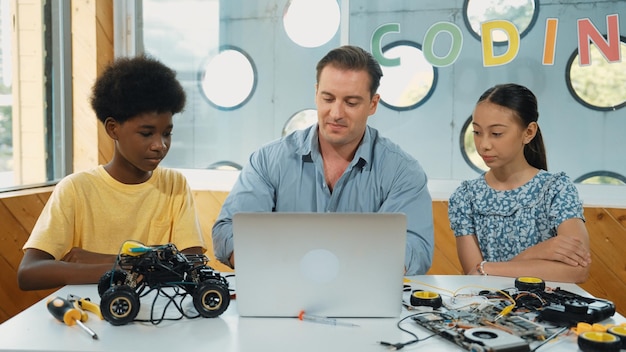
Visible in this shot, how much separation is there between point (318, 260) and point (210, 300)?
0.25 m

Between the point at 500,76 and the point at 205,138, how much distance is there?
1.54 metres

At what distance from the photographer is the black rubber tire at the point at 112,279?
1443 millimetres

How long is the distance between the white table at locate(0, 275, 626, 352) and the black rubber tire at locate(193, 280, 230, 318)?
0.7 inches

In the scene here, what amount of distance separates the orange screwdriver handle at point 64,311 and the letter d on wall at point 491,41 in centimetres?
236

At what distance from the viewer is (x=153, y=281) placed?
4.61ft

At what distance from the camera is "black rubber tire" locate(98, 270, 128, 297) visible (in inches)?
56.8

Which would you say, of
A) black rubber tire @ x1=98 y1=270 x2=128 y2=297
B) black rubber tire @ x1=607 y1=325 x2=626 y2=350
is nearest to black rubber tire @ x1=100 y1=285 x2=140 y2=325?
black rubber tire @ x1=98 y1=270 x2=128 y2=297

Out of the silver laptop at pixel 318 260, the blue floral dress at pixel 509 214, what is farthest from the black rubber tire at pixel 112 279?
the blue floral dress at pixel 509 214

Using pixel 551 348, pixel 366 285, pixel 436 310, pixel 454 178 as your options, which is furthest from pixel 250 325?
pixel 454 178

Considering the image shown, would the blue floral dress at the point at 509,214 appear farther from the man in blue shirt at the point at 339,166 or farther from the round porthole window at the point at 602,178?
the round porthole window at the point at 602,178

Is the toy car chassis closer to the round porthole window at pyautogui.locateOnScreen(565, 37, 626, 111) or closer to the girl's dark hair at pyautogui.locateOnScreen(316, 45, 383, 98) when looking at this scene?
the girl's dark hair at pyautogui.locateOnScreen(316, 45, 383, 98)

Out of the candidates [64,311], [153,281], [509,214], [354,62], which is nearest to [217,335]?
[153,281]

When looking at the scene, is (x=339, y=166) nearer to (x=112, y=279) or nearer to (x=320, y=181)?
(x=320, y=181)

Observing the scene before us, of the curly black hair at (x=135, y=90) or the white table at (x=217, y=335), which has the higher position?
the curly black hair at (x=135, y=90)
